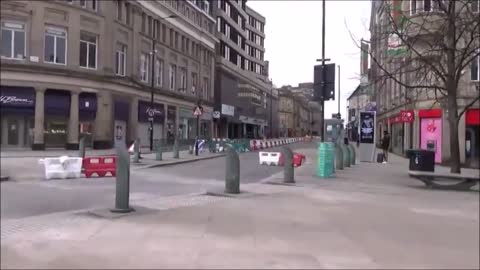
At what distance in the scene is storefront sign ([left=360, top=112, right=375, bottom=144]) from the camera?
2991 centimetres

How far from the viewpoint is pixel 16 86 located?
2279 mm

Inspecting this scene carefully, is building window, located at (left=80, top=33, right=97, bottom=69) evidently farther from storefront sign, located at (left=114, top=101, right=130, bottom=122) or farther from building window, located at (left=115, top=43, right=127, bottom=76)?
storefront sign, located at (left=114, top=101, right=130, bottom=122)

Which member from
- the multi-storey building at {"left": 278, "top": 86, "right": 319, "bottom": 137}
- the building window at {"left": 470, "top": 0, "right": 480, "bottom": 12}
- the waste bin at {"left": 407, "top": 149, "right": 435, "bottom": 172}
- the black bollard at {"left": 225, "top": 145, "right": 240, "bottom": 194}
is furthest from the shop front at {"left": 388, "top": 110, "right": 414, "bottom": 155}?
the black bollard at {"left": 225, "top": 145, "right": 240, "bottom": 194}

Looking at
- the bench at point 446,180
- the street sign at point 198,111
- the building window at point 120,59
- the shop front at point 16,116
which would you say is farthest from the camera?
the bench at point 446,180

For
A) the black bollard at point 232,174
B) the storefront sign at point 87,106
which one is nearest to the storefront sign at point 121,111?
the storefront sign at point 87,106

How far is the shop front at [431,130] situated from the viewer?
91.8 ft

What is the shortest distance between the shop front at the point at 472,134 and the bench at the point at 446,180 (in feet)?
42.2

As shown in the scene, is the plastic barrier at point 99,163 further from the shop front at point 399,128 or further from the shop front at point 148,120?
the shop front at point 399,128

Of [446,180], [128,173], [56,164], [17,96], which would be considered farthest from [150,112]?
[446,180]

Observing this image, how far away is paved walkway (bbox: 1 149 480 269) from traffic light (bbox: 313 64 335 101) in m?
5.93

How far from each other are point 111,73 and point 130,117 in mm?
400

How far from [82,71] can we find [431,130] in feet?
92.3

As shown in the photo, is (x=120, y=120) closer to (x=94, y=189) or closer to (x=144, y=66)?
(x=144, y=66)

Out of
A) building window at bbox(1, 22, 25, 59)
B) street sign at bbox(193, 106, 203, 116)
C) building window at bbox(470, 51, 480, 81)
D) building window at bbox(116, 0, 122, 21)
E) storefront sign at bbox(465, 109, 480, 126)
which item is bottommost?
street sign at bbox(193, 106, 203, 116)
